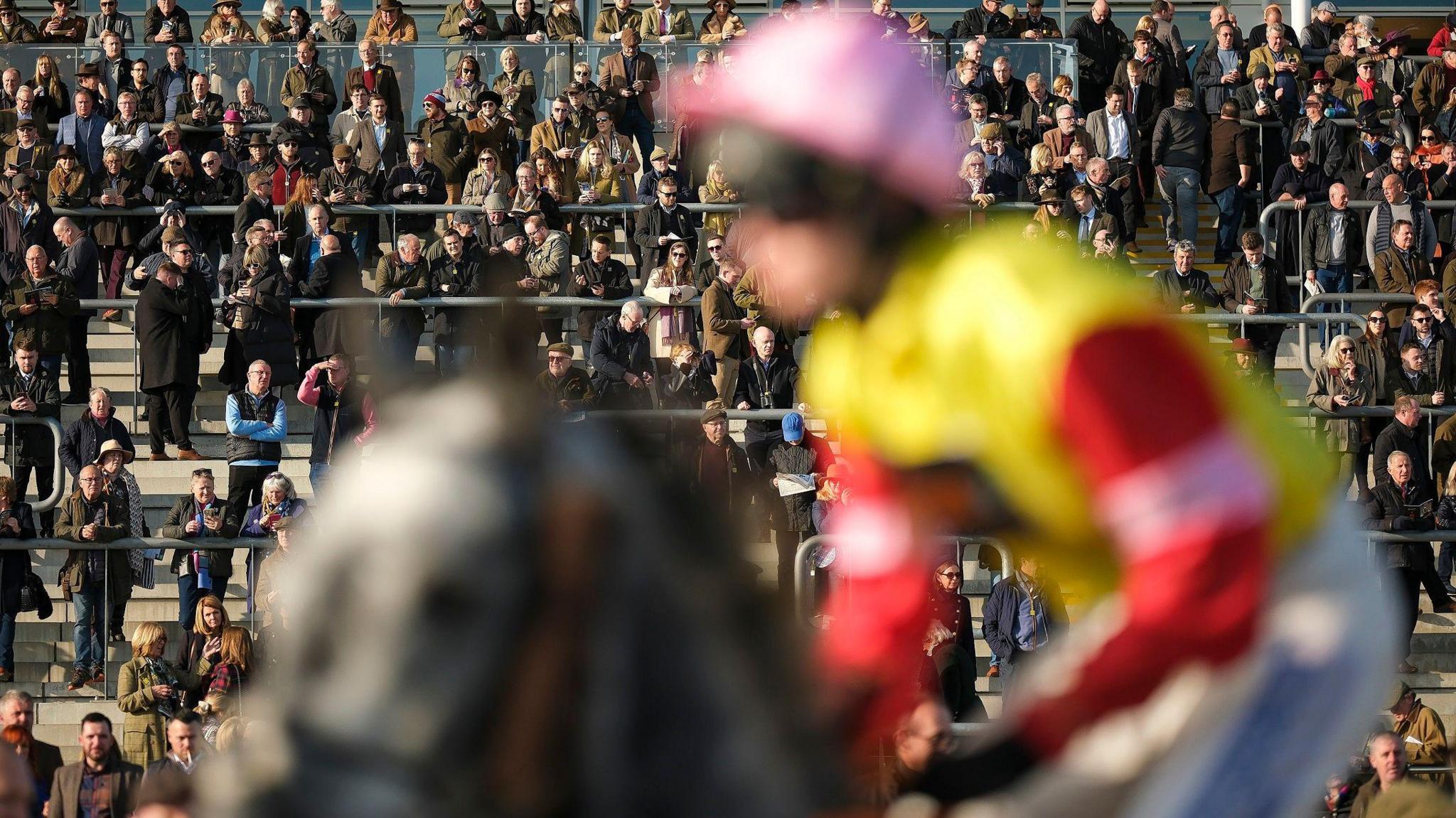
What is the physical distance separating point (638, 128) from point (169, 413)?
20.2 feet

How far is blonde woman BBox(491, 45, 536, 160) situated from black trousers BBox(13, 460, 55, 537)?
249 inches

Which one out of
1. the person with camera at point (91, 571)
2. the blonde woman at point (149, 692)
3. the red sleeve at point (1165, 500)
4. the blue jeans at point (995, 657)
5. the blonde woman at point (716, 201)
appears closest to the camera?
the red sleeve at point (1165, 500)

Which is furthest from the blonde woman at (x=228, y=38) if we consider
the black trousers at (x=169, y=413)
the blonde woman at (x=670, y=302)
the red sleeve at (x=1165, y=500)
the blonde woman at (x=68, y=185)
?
the red sleeve at (x=1165, y=500)

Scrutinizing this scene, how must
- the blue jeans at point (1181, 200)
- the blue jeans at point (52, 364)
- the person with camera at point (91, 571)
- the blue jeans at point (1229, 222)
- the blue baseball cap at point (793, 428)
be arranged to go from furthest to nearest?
1. the blue jeans at point (1181, 200)
2. the blue jeans at point (1229, 222)
3. the blue jeans at point (52, 364)
4. the blue baseball cap at point (793, 428)
5. the person with camera at point (91, 571)

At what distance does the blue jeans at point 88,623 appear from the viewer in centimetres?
1302

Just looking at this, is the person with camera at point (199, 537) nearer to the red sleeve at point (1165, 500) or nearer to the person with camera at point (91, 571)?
the person with camera at point (91, 571)

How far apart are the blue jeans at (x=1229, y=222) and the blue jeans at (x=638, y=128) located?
536 centimetres

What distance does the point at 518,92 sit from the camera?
1970 cm

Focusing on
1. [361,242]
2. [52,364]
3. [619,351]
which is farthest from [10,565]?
[361,242]

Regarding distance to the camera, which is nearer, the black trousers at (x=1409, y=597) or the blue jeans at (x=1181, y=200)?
the black trousers at (x=1409, y=597)

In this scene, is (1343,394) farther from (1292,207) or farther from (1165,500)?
(1165,500)

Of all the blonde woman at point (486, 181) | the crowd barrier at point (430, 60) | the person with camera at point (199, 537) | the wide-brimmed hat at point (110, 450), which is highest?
the crowd barrier at point (430, 60)

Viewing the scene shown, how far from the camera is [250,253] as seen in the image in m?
Result: 16.2

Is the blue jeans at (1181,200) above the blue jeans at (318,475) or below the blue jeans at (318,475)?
above
